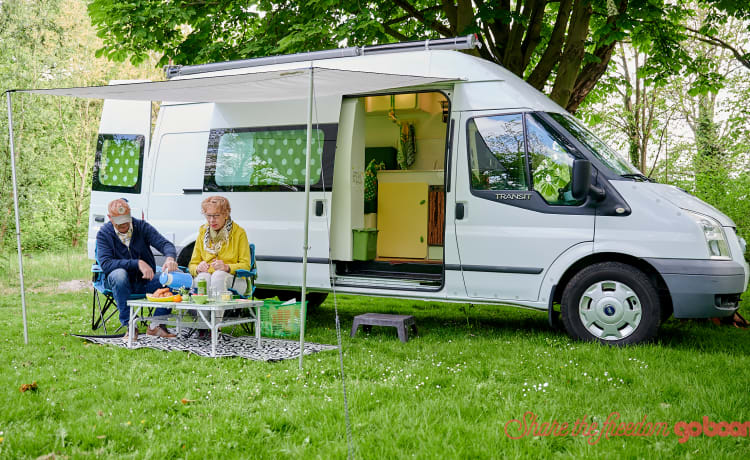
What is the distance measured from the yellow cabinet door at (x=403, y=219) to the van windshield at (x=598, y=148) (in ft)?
8.02

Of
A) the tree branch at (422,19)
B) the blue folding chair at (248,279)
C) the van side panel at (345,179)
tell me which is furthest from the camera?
the tree branch at (422,19)

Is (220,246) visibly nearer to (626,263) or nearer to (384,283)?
(384,283)

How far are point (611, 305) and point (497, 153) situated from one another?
1.67 metres

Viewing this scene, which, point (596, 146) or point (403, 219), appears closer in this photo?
point (596, 146)

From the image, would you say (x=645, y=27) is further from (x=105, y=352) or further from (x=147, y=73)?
(x=147, y=73)

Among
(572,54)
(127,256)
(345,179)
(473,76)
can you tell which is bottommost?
(127,256)

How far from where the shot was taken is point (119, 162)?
25.5 feet

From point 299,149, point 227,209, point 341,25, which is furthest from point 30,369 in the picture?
point 341,25

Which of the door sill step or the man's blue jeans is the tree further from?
the man's blue jeans

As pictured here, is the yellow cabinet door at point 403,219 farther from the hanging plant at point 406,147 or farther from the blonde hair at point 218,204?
the blonde hair at point 218,204

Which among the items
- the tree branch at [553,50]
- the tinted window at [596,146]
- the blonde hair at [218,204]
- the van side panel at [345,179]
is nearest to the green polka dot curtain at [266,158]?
the van side panel at [345,179]

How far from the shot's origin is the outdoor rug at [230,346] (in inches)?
213

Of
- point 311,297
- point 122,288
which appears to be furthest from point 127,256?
point 311,297

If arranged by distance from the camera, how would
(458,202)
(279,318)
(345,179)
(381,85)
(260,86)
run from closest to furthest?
(381,85), (260,86), (458,202), (279,318), (345,179)
